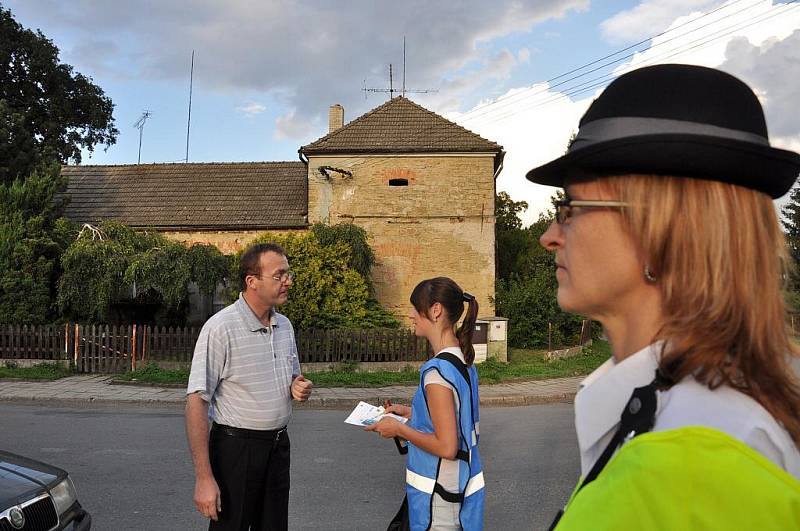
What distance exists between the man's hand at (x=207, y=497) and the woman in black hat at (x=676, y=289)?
8.54 ft

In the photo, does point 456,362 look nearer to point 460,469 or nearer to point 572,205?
point 460,469

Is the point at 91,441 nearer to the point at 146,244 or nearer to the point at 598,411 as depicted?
the point at 598,411

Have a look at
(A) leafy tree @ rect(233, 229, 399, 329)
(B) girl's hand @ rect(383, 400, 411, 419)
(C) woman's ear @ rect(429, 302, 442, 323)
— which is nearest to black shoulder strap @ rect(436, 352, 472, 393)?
(C) woman's ear @ rect(429, 302, 442, 323)

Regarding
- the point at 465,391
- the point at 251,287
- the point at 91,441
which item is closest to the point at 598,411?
the point at 465,391

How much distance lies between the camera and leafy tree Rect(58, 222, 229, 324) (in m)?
16.6

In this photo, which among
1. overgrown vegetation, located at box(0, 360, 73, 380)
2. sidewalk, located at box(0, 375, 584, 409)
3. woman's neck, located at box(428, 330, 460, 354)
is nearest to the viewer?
woman's neck, located at box(428, 330, 460, 354)

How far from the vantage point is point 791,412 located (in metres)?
0.89

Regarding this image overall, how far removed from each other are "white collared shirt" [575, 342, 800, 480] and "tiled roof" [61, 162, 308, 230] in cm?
2063

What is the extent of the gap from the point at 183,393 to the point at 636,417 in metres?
13.4

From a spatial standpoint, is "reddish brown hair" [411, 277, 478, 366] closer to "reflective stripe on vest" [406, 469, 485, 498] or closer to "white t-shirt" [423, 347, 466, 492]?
"white t-shirt" [423, 347, 466, 492]

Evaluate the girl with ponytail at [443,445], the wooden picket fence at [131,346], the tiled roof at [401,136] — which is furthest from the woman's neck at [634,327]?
the tiled roof at [401,136]

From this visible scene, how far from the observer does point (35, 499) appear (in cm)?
381

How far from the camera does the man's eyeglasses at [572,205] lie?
1040 mm

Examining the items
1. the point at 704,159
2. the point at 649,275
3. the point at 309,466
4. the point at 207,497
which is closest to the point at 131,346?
the point at 309,466
